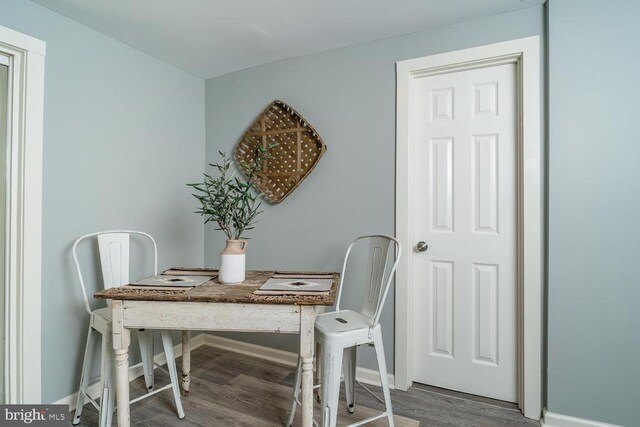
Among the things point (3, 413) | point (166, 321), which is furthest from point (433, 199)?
point (3, 413)

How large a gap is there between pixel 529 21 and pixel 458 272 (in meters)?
1.51

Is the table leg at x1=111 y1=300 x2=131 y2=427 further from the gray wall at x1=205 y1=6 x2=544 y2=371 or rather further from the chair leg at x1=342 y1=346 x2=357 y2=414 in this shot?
the gray wall at x1=205 y1=6 x2=544 y2=371

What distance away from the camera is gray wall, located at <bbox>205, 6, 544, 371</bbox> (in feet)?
6.89

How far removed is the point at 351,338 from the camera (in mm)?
1543

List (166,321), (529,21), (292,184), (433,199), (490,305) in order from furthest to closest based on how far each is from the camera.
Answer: (292,184) < (433,199) < (490,305) < (529,21) < (166,321)

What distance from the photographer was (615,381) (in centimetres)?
164

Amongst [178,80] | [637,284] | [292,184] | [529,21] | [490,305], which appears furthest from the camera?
[178,80]

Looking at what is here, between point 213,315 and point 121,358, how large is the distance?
1.59ft

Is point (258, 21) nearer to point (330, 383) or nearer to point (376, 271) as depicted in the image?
point (376, 271)

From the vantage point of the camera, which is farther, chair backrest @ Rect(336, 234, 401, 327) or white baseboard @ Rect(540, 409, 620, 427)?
chair backrest @ Rect(336, 234, 401, 327)

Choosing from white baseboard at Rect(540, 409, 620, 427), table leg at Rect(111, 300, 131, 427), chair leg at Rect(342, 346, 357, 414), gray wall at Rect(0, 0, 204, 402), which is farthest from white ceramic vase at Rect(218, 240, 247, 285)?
white baseboard at Rect(540, 409, 620, 427)

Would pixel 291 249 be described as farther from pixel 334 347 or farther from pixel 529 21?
pixel 529 21

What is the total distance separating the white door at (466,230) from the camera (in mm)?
1962

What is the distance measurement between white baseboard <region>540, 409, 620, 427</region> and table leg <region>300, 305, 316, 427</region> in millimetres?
1313
